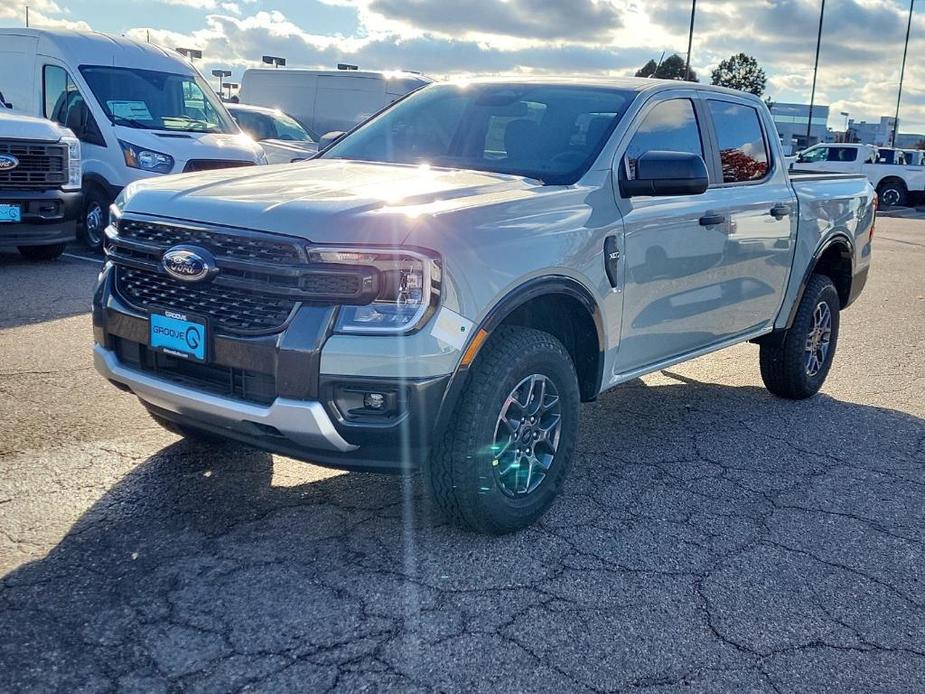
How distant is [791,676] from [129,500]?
2.56m

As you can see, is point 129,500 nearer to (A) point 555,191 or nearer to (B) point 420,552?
(B) point 420,552

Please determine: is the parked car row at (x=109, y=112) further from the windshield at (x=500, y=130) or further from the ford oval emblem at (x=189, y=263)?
the ford oval emblem at (x=189, y=263)

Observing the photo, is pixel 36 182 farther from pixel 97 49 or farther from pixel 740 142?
pixel 740 142

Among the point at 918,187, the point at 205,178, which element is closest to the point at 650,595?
the point at 205,178

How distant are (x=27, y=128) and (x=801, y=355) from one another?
24.1 feet

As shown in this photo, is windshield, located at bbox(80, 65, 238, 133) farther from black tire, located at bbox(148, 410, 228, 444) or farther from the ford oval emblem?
the ford oval emblem

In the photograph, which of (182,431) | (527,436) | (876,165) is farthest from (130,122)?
(876,165)

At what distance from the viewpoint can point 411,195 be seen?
3447 mm

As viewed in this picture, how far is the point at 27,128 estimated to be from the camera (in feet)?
29.6

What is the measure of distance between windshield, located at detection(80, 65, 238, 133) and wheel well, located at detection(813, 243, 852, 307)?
24.7 ft

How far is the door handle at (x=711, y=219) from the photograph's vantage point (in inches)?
179

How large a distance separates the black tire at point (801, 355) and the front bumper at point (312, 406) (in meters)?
3.28

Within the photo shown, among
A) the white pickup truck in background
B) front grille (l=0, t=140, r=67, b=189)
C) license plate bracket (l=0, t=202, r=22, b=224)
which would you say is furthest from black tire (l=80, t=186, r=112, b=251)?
the white pickup truck in background

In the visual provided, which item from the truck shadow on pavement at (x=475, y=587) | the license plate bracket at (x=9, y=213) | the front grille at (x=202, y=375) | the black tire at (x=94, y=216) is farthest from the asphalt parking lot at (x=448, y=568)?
the black tire at (x=94, y=216)
